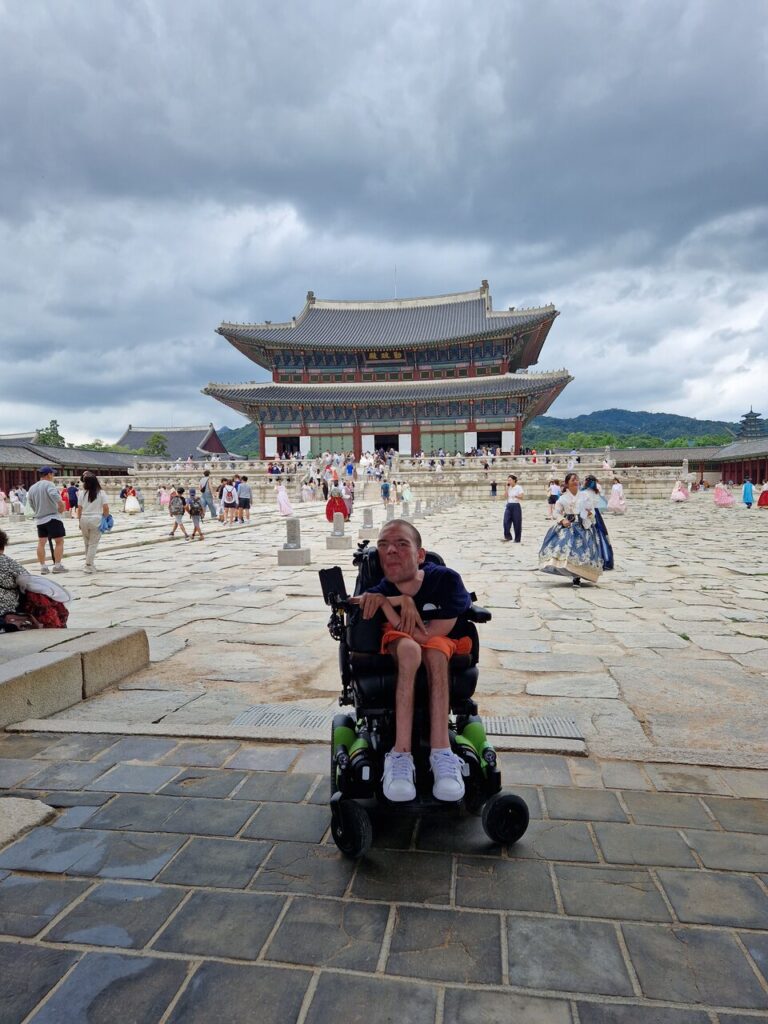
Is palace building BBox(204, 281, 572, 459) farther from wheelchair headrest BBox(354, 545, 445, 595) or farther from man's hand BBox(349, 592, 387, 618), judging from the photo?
man's hand BBox(349, 592, 387, 618)

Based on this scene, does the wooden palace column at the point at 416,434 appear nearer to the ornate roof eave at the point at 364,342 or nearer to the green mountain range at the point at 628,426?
the ornate roof eave at the point at 364,342

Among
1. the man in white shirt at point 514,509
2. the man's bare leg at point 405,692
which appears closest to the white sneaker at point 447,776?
the man's bare leg at point 405,692

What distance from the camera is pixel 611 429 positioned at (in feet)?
520

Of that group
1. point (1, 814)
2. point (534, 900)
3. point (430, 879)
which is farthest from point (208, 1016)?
point (1, 814)

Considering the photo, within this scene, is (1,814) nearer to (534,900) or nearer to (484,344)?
(534,900)

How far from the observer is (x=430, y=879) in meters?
2.08

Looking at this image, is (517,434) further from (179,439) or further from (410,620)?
(410,620)

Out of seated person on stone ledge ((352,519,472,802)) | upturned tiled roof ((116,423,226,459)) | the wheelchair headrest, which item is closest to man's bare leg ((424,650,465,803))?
seated person on stone ledge ((352,519,472,802))

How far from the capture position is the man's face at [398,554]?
2518 millimetres

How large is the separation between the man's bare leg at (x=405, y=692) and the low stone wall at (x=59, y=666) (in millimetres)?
2312

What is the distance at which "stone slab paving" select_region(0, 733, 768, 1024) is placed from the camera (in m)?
1.60

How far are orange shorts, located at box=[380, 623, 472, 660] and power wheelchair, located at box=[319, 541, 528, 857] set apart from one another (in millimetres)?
24

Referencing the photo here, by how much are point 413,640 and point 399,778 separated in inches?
19.0

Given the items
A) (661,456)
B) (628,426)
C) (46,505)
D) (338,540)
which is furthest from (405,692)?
(628,426)
